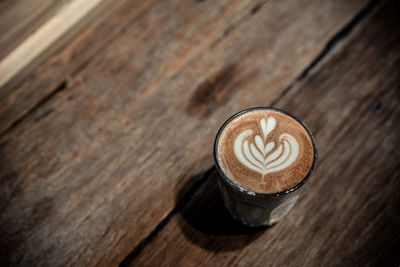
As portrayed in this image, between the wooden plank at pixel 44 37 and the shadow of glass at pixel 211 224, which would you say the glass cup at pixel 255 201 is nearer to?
the shadow of glass at pixel 211 224

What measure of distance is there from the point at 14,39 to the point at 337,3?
38.8 inches

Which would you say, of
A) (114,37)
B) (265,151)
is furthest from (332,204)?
(114,37)

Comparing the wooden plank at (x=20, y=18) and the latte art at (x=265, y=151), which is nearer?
the latte art at (x=265, y=151)

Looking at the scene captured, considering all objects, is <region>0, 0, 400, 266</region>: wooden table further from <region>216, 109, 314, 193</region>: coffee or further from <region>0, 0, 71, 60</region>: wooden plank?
<region>216, 109, 314, 193</region>: coffee

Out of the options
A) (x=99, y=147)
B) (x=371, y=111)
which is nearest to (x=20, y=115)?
(x=99, y=147)

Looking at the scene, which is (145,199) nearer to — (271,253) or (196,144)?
(196,144)

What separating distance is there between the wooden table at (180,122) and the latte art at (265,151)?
0.17 meters

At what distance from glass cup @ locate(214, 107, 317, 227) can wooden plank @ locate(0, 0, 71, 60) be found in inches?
29.1

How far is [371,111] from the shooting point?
78 centimetres

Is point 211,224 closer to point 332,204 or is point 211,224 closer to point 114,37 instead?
point 332,204

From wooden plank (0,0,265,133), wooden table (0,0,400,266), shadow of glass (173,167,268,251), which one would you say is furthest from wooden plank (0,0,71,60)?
shadow of glass (173,167,268,251)

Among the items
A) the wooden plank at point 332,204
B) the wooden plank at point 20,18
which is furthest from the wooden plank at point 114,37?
the wooden plank at point 332,204

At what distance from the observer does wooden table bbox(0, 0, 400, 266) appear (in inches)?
26.1

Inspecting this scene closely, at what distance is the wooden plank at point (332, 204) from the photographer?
25.3 inches
